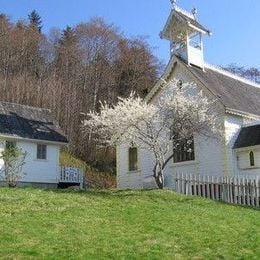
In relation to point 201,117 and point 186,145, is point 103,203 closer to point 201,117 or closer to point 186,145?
point 201,117

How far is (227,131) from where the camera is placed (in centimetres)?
2827

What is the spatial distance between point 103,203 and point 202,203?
13.4 ft

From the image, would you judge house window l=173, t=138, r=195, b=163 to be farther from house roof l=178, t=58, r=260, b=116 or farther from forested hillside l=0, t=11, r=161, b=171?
forested hillside l=0, t=11, r=161, b=171

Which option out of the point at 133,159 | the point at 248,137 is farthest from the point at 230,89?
the point at 133,159

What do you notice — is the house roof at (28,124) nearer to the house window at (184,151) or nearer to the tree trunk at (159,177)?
the house window at (184,151)

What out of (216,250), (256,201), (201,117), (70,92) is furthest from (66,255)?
(70,92)

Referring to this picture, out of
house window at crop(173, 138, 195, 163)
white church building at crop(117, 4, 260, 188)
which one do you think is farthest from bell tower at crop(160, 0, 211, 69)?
house window at crop(173, 138, 195, 163)

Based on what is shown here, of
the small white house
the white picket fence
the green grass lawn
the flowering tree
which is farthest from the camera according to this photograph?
the small white house

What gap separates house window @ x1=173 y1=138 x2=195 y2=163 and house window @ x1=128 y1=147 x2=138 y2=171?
3567mm

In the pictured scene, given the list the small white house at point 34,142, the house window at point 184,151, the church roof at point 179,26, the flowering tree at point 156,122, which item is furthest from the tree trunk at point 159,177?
the church roof at point 179,26

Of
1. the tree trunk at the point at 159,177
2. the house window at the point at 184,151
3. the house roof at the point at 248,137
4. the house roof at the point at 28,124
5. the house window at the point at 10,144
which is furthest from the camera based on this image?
the house roof at the point at 28,124

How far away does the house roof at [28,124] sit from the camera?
3219cm

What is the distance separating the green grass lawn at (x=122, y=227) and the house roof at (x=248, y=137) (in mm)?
8074

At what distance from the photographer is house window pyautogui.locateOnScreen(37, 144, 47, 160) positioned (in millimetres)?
33188
